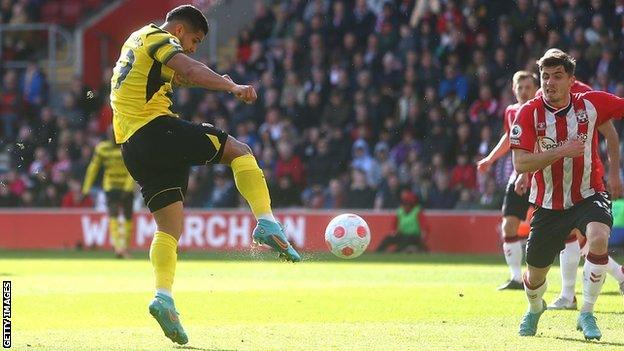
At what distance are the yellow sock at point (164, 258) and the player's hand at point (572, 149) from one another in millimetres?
2724

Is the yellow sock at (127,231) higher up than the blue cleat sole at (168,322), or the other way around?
the blue cleat sole at (168,322)

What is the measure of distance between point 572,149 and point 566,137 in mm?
251

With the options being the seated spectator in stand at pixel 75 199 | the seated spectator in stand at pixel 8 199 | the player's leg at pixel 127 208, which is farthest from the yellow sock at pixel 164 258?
the seated spectator in stand at pixel 8 199

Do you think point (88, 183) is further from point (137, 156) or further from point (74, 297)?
point (137, 156)

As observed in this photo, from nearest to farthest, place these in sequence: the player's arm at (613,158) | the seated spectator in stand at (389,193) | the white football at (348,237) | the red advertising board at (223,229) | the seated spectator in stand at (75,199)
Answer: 1. the player's arm at (613,158)
2. the white football at (348,237)
3. the red advertising board at (223,229)
4. the seated spectator in stand at (389,193)
5. the seated spectator in stand at (75,199)

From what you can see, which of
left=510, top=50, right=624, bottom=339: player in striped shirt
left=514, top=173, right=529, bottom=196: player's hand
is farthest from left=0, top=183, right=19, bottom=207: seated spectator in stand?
left=510, top=50, right=624, bottom=339: player in striped shirt

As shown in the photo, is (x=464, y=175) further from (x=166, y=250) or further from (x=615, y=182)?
(x=166, y=250)

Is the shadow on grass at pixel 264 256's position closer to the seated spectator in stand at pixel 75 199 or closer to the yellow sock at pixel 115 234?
the yellow sock at pixel 115 234

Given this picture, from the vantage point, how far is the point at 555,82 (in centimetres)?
840

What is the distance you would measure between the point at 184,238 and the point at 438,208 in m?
4.54

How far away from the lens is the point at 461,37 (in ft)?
72.0

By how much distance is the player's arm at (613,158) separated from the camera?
870 cm

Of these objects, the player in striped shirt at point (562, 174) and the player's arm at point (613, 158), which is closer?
the player in striped shirt at point (562, 174)

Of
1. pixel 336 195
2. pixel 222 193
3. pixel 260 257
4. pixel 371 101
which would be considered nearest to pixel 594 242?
pixel 260 257
